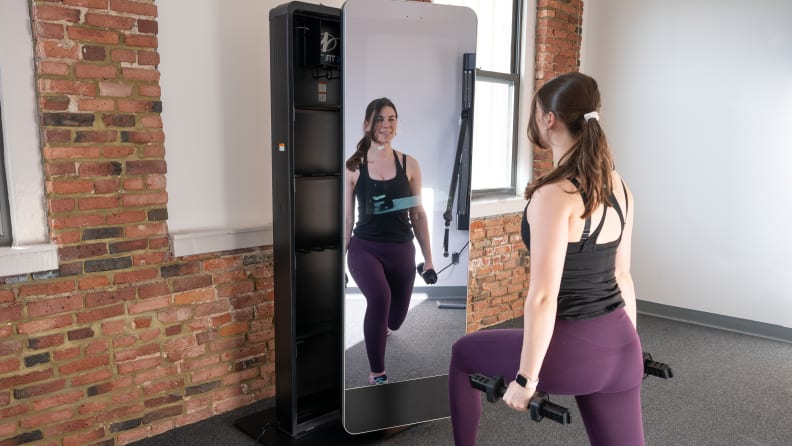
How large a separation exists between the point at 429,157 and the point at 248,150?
0.93 m

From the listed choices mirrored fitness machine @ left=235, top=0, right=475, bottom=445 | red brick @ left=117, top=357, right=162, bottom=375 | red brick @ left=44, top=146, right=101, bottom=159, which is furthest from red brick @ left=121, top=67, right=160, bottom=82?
red brick @ left=117, top=357, right=162, bottom=375

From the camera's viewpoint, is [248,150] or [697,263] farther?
[697,263]

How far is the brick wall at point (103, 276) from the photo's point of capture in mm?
2307

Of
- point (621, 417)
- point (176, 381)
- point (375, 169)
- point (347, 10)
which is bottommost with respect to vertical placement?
point (176, 381)

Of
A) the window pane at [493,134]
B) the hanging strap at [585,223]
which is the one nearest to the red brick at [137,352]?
the hanging strap at [585,223]

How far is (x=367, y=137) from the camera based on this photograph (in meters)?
2.54

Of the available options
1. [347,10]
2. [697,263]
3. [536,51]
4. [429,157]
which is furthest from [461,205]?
[697,263]

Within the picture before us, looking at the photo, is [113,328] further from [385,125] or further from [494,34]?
[494,34]

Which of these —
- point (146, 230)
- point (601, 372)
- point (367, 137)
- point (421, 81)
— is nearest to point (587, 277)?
point (601, 372)

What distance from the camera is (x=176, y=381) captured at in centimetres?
281

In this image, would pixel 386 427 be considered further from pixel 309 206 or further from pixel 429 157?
pixel 429 157

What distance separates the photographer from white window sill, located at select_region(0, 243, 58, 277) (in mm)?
2209

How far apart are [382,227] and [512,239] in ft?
7.29

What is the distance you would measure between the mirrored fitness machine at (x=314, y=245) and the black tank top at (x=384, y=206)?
10 centimetres
